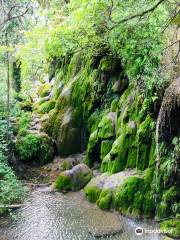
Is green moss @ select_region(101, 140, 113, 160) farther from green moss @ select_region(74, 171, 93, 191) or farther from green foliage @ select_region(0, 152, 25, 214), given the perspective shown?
green foliage @ select_region(0, 152, 25, 214)

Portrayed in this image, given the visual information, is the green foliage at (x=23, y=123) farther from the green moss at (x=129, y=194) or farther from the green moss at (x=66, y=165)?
the green moss at (x=129, y=194)

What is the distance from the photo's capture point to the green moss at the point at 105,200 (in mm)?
11547

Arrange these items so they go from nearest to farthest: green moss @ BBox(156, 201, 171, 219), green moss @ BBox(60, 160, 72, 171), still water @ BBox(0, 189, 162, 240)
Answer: still water @ BBox(0, 189, 162, 240) → green moss @ BBox(156, 201, 171, 219) → green moss @ BBox(60, 160, 72, 171)

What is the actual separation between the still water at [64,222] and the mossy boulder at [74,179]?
788 mm

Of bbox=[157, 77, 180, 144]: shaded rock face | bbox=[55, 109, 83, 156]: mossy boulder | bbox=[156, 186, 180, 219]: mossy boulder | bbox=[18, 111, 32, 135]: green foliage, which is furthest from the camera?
bbox=[18, 111, 32, 135]: green foliage

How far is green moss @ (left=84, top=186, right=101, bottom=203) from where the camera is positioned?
12328mm

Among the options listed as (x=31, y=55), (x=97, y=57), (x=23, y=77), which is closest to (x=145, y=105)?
(x=97, y=57)

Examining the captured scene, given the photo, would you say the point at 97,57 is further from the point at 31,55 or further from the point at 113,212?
the point at 113,212

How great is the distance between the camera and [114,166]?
42.2 ft

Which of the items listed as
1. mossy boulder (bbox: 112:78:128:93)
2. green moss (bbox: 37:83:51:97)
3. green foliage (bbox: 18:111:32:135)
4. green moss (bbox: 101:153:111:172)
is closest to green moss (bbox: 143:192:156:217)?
green moss (bbox: 101:153:111:172)

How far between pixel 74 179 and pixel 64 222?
3.10m

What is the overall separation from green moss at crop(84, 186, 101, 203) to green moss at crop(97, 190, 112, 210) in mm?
444

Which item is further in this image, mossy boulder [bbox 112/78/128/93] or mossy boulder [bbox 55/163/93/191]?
mossy boulder [bbox 112/78/128/93]

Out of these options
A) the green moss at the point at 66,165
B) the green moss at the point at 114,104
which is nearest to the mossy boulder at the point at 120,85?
the green moss at the point at 114,104
